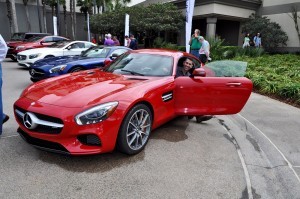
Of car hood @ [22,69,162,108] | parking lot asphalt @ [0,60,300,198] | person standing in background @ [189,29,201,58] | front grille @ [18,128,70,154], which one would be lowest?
parking lot asphalt @ [0,60,300,198]

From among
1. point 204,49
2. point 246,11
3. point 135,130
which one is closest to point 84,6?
point 246,11

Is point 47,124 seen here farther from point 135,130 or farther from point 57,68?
point 57,68

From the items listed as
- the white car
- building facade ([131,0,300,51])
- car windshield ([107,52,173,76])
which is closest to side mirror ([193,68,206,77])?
car windshield ([107,52,173,76])

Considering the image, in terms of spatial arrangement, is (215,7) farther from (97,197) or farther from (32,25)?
(32,25)

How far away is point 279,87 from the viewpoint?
7992mm

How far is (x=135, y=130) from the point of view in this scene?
376 centimetres

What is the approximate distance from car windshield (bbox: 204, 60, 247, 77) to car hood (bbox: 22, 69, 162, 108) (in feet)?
3.97

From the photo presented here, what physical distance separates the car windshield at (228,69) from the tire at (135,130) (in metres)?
1.62

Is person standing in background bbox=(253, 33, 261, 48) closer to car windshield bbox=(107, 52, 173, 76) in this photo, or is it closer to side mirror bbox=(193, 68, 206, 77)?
car windshield bbox=(107, 52, 173, 76)

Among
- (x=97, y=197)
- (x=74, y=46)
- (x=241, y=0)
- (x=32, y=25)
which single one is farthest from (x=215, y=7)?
(x=32, y=25)

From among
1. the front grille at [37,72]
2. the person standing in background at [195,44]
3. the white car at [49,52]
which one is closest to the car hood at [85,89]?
the front grille at [37,72]

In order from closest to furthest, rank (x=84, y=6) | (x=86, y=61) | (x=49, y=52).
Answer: (x=86, y=61) < (x=49, y=52) < (x=84, y=6)

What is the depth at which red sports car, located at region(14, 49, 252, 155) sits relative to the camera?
10.6 feet

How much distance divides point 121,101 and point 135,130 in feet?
1.69
